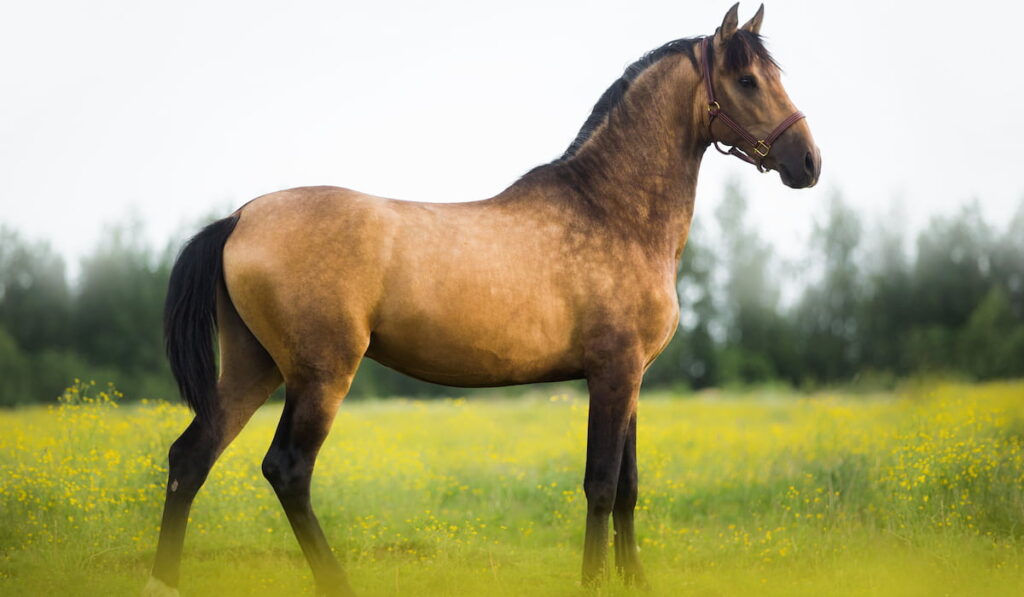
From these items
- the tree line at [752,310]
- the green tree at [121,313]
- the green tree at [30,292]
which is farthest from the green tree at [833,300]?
the green tree at [30,292]

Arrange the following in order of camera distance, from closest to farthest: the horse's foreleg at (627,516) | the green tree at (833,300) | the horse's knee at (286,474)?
the horse's knee at (286,474), the horse's foreleg at (627,516), the green tree at (833,300)

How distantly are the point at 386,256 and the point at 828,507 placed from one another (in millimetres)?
5037

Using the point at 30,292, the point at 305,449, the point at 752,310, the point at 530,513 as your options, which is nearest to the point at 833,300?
the point at 752,310

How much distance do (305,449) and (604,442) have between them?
1.84 meters

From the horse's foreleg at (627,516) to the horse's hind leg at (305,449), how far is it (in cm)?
189

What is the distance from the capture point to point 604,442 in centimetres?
496

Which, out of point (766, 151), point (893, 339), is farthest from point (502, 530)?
point (893, 339)

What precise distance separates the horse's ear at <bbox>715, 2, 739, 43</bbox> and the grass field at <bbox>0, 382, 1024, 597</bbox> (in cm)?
372

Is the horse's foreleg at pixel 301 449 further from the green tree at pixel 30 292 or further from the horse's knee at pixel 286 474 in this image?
the green tree at pixel 30 292

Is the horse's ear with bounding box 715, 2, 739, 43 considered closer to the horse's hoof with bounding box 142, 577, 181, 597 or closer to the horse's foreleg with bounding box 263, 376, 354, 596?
the horse's foreleg with bounding box 263, 376, 354, 596

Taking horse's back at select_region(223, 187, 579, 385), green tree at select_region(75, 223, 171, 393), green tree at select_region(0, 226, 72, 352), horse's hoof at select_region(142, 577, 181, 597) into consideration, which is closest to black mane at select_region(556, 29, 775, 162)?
horse's back at select_region(223, 187, 579, 385)

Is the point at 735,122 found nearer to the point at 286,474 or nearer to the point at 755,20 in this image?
the point at 755,20

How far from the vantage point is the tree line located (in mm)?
20000

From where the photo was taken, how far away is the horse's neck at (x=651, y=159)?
5.39 meters
